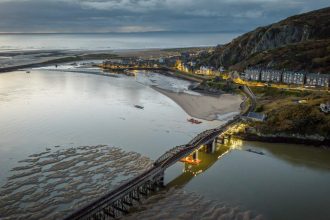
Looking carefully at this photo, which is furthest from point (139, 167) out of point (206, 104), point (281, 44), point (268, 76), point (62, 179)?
point (281, 44)

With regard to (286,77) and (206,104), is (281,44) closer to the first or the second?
(286,77)

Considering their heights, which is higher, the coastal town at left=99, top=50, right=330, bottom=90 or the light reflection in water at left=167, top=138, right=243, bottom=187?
the coastal town at left=99, top=50, right=330, bottom=90

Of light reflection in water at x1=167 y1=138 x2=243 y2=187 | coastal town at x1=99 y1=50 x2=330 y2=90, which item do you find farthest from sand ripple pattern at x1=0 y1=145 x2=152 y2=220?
coastal town at x1=99 y1=50 x2=330 y2=90

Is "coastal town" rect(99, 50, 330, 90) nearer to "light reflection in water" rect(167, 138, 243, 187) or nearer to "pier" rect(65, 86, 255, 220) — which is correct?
"light reflection in water" rect(167, 138, 243, 187)

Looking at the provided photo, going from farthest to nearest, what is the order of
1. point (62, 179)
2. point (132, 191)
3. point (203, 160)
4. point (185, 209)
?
point (203, 160)
point (62, 179)
point (132, 191)
point (185, 209)

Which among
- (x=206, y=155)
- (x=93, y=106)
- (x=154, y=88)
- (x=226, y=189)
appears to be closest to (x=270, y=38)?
(x=154, y=88)

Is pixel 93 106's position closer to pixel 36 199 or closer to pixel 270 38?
pixel 36 199
